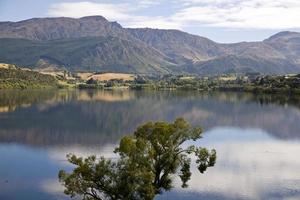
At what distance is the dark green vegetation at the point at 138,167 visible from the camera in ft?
125

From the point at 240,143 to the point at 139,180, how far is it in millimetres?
53015

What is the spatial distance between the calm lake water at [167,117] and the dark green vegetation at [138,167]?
338 inches

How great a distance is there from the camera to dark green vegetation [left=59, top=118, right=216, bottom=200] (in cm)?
3822

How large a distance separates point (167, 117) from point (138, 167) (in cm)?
8733

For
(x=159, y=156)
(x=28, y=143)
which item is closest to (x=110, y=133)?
(x=28, y=143)

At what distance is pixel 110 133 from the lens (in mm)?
99812

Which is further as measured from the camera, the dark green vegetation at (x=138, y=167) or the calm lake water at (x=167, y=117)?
the calm lake water at (x=167, y=117)

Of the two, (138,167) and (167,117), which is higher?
(138,167)

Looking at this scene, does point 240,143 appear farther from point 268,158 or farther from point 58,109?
point 58,109

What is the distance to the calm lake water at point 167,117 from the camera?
54031mm

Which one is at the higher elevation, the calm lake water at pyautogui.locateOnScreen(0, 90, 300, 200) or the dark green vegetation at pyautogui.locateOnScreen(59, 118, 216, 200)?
the dark green vegetation at pyautogui.locateOnScreen(59, 118, 216, 200)

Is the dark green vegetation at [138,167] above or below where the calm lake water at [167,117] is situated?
above

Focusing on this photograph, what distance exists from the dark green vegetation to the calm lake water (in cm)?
859

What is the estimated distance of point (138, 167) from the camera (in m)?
39.2
